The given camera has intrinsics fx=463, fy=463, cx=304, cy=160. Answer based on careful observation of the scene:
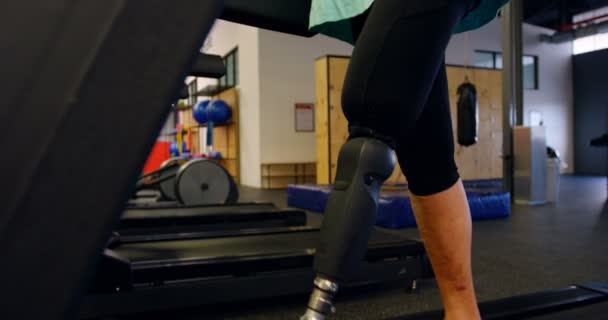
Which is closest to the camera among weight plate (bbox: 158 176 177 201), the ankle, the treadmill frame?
the treadmill frame

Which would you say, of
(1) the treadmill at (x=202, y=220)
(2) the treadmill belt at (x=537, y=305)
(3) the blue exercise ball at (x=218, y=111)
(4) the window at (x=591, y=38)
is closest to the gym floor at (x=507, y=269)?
(2) the treadmill belt at (x=537, y=305)

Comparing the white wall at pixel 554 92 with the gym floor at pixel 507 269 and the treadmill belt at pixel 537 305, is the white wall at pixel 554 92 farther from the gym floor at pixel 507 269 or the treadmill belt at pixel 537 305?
the treadmill belt at pixel 537 305

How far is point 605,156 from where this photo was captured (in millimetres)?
8875

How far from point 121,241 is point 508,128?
334cm

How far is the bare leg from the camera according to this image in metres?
0.85

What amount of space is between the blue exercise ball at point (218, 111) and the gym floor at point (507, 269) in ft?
14.8

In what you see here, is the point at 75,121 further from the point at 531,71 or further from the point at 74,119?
the point at 531,71

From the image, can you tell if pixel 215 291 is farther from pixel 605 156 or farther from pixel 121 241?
pixel 605 156

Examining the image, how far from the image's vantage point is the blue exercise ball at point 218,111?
7223 mm

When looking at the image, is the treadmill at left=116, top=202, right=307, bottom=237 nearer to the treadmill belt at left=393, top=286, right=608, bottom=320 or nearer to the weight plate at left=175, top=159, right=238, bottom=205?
the weight plate at left=175, top=159, right=238, bottom=205

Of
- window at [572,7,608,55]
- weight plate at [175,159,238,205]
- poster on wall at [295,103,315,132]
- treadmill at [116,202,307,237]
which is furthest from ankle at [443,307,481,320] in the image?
window at [572,7,608,55]

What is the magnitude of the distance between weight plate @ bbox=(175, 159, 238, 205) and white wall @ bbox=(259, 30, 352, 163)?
325cm

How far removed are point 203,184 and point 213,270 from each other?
1.99 m

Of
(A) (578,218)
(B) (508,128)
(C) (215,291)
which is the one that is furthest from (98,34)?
(B) (508,128)
